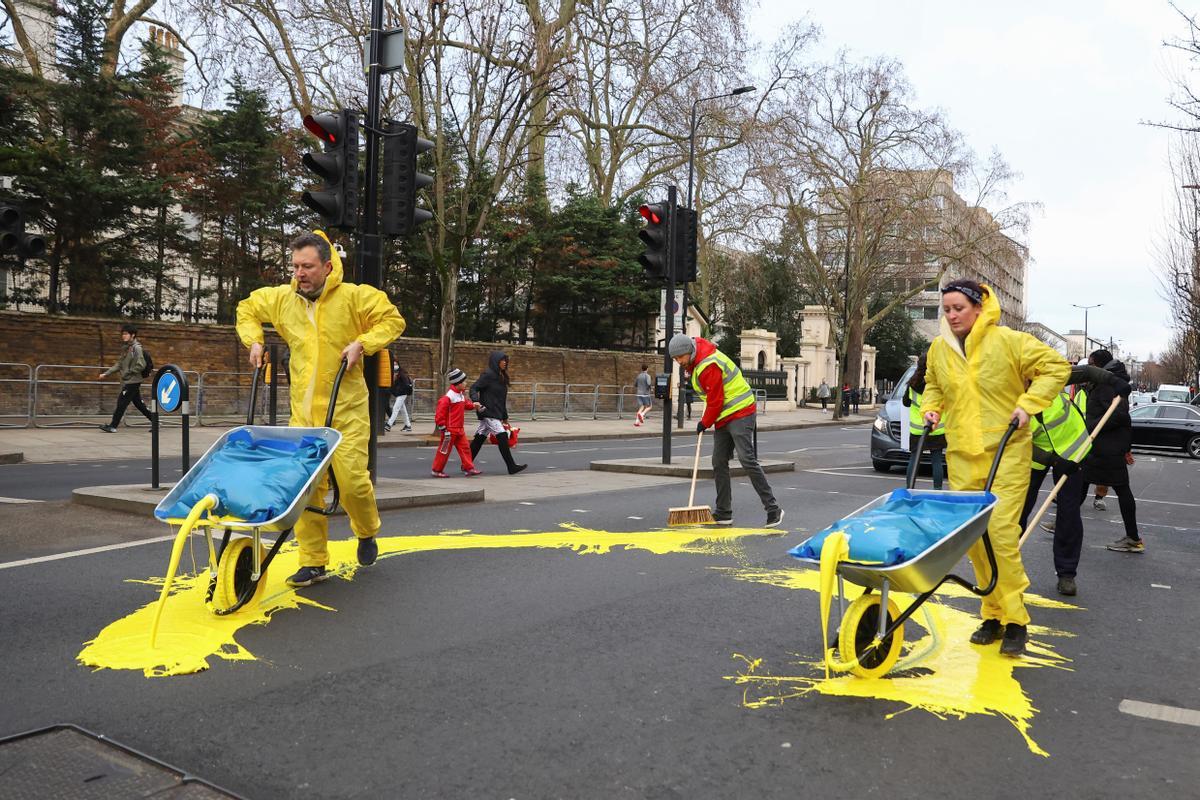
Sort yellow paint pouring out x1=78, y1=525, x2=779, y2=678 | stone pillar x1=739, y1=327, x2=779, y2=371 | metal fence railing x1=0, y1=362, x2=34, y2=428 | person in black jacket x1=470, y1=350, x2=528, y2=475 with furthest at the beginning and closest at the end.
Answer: stone pillar x1=739, y1=327, x2=779, y2=371
metal fence railing x1=0, y1=362, x2=34, y2=428
person in black jacket x1=470, y1=350, x2=528, y2=475
yellow paint pouring out x1=78, y1=525, x2=779, y2=678

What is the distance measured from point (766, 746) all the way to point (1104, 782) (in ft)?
3.68

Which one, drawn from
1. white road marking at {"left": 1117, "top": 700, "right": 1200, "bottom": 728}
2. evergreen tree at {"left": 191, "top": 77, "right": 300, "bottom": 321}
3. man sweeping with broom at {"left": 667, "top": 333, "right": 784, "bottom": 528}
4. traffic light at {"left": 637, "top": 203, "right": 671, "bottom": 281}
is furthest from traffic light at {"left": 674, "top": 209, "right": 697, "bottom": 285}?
evergreen tree at {"left": 191, "top": 77, "right": 300, "bottom": 321}

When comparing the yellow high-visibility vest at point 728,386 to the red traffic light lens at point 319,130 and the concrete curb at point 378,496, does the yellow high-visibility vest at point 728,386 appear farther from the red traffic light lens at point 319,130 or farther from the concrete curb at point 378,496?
the red traffic light lens at point 319,130

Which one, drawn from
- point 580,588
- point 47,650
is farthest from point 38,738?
point 580,588

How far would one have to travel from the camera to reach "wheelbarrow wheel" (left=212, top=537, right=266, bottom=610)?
488 cm

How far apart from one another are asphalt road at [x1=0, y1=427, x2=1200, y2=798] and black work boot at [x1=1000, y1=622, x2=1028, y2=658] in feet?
0.29

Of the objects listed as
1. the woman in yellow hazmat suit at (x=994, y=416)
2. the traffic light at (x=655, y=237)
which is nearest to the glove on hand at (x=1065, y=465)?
the woman in yellow hazmat suit at (x=994, y=416)

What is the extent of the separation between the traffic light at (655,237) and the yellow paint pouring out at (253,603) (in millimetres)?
5858

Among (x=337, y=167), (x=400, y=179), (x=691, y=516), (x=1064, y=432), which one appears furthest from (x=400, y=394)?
(x=1064, y=432)

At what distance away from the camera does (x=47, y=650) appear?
14.3ft

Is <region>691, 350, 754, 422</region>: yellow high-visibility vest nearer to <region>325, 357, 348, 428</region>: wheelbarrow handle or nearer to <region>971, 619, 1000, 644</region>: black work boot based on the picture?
<region>325, 357, 348, 428</region>: wheelbarrow handle

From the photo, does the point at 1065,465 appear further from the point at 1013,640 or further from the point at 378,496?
the point at 378,496

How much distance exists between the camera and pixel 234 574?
5.01 m

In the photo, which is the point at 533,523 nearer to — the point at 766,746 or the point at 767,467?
the point at 766,746
